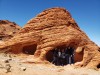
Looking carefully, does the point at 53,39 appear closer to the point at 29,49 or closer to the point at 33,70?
the point at 29,49

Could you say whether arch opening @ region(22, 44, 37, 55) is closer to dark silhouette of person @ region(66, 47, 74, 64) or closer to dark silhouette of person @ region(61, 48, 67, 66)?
dark silhouette of person @ region(61, 48, 67, 66)

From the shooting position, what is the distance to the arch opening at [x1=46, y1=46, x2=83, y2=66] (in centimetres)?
2860

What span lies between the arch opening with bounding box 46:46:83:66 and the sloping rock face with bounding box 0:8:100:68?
1.44 feet

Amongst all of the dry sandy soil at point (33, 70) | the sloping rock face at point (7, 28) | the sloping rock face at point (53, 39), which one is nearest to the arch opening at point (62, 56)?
the sloping rock face at point (53, 39)

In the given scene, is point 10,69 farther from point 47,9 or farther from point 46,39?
point 47,9

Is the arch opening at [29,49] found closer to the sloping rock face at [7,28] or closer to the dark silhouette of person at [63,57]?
the dark silhouette of person at [63,57]

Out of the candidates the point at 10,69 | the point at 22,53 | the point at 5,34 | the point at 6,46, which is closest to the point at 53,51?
the point at 22,53

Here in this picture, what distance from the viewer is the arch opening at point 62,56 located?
2860cm

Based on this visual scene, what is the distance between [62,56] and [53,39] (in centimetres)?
258

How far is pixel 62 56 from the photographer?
2902cm

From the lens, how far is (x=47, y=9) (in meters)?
30.5

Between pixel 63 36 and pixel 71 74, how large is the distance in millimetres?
6214

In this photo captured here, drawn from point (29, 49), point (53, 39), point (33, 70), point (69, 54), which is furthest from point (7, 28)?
point (33, 70)

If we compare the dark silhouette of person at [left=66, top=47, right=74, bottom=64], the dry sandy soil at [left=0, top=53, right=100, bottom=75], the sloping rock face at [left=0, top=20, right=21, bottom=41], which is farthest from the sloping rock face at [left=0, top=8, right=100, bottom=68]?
the sloping rock face at [left=0, top=20, right=21, bottom=41]
